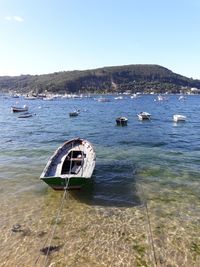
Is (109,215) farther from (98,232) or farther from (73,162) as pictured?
(73,162)

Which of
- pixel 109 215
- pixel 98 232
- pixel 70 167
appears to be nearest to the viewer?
pixel 98 232

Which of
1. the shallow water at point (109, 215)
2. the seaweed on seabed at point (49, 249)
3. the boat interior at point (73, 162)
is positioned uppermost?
the boat interior at point (73, 162)

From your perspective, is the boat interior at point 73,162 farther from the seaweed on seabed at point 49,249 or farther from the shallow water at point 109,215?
the seaweed on seabed at point 49,249

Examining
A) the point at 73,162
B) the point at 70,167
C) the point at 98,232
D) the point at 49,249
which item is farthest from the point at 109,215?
the point at 73,162

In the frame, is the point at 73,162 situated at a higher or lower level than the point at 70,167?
lower

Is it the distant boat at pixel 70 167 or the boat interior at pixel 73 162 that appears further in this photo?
the boat interior at pixel 73 162

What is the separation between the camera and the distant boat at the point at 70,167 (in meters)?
17.3

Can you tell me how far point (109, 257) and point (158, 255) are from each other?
1952mm

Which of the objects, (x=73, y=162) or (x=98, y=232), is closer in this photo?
(x=98, y=232)

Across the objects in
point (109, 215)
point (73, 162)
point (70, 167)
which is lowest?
point (109, 215)

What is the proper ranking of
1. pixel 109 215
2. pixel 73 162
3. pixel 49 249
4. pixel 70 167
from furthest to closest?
pixel 73 162 < pixel 70 167 < pixel 109 215 < pixel 49 249

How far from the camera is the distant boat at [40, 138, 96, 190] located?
56.8 feet

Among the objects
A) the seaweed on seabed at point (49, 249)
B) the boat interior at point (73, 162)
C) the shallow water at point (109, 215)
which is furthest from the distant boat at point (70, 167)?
the seaweed on seabed at point (49, 249)

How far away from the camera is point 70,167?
1897 cm
